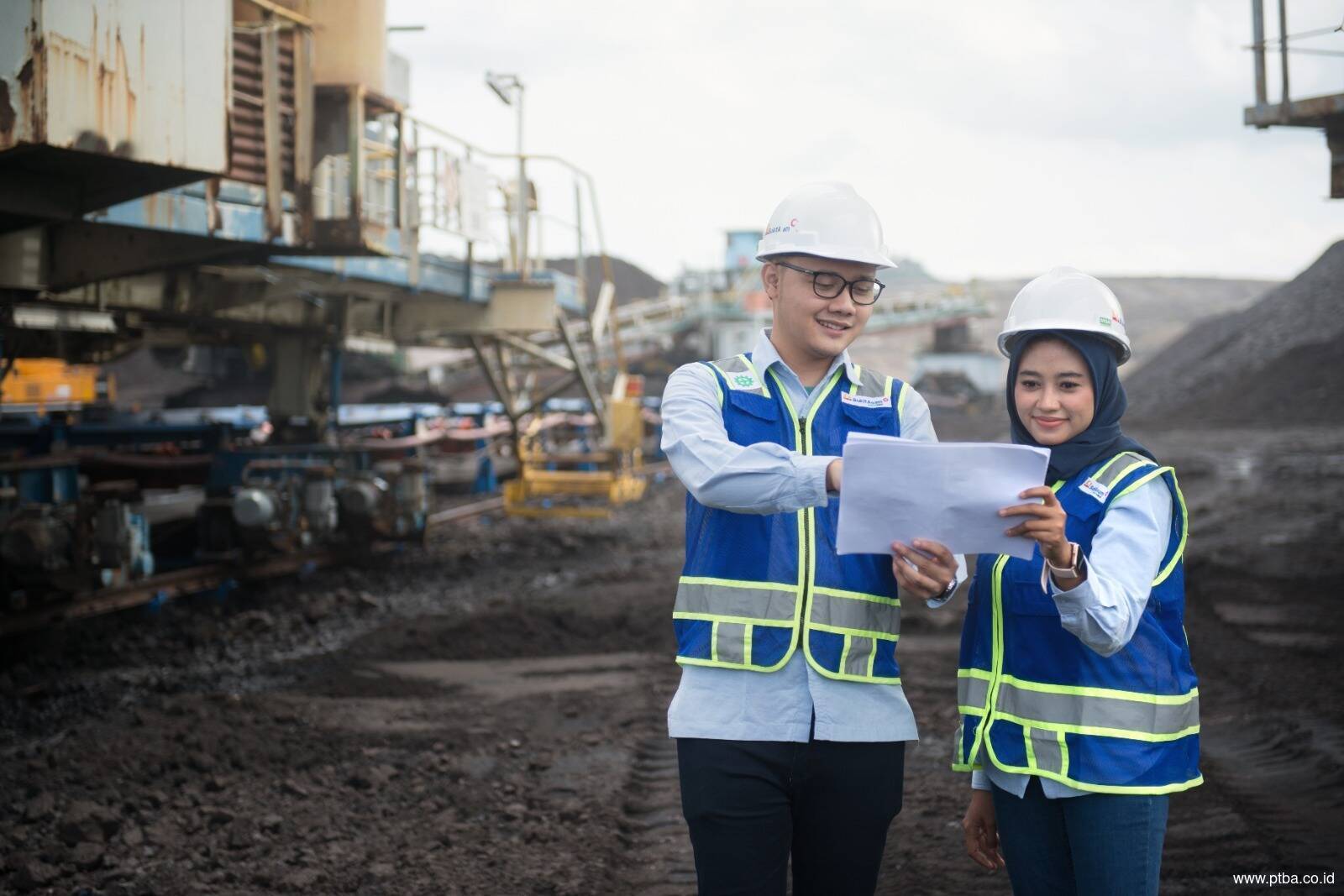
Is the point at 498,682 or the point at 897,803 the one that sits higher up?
the point at 897,803

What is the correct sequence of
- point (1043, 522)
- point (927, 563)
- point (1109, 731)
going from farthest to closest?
point (1109, 731) < point (927, 563) < point (1043, 522)

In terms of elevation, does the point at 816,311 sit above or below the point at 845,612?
above

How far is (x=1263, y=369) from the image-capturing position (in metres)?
30.9

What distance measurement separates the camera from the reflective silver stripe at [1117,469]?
2.41 m

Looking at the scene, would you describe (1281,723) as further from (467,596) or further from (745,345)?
(745,345)

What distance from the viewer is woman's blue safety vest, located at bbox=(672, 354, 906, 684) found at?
2408mm

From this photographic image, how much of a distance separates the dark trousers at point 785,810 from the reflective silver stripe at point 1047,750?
0.27m

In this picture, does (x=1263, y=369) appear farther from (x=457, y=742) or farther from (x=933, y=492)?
(x=933, y=492)

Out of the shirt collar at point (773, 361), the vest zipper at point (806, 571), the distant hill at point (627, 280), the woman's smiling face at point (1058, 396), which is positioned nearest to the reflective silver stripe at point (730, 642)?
the vest zipper at point (806, 571)

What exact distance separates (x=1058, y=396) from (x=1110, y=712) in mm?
647

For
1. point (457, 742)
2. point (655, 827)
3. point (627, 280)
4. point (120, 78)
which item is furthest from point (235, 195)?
point (627, 280)

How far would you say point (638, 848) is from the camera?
4996 mm

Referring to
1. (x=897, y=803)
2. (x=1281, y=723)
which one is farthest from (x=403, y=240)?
(x=897, y=803)

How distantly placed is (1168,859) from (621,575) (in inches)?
302
